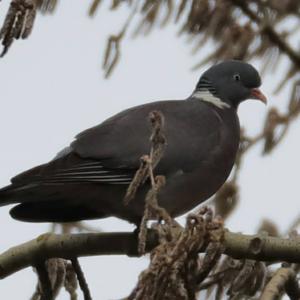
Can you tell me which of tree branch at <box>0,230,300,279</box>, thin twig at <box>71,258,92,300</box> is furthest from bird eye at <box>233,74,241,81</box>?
thin twig at <box>71,258,92,300</box>

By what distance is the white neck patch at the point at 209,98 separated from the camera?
3.90 m

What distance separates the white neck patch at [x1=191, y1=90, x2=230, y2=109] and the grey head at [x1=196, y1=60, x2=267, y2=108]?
3 centimetres

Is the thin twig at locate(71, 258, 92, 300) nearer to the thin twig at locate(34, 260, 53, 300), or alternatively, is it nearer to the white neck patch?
the thin twig at locate(34, 260, 53, 300)

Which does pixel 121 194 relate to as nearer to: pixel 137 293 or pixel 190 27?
pixel 190 27

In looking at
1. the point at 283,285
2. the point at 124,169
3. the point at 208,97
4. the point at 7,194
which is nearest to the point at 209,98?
the point at 208,97

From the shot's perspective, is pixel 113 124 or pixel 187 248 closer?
pixel 187 248

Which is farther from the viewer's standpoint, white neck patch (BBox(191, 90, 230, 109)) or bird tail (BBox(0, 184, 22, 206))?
white neck patch (BBox(191, 90, 230, 109))

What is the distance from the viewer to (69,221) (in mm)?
3141

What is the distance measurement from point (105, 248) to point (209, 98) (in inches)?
60.5

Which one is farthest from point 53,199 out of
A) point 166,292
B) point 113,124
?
point 166,292

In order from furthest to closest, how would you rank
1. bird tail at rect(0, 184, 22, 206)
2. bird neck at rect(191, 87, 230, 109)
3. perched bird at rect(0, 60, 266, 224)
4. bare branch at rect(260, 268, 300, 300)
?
bird neck at rect(191, 87, 230, 109) → perched bird at rect(0, 60, 266, 224) → bird tail at rect(0, 184, 22, 206) → bare branch at rect(260, 268, 300, 300)

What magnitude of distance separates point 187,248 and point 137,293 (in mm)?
125

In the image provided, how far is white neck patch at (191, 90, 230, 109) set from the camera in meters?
3.90

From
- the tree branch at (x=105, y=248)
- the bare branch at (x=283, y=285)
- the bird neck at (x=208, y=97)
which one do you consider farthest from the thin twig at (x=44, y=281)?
the bird neck at (x=208, y=97)
